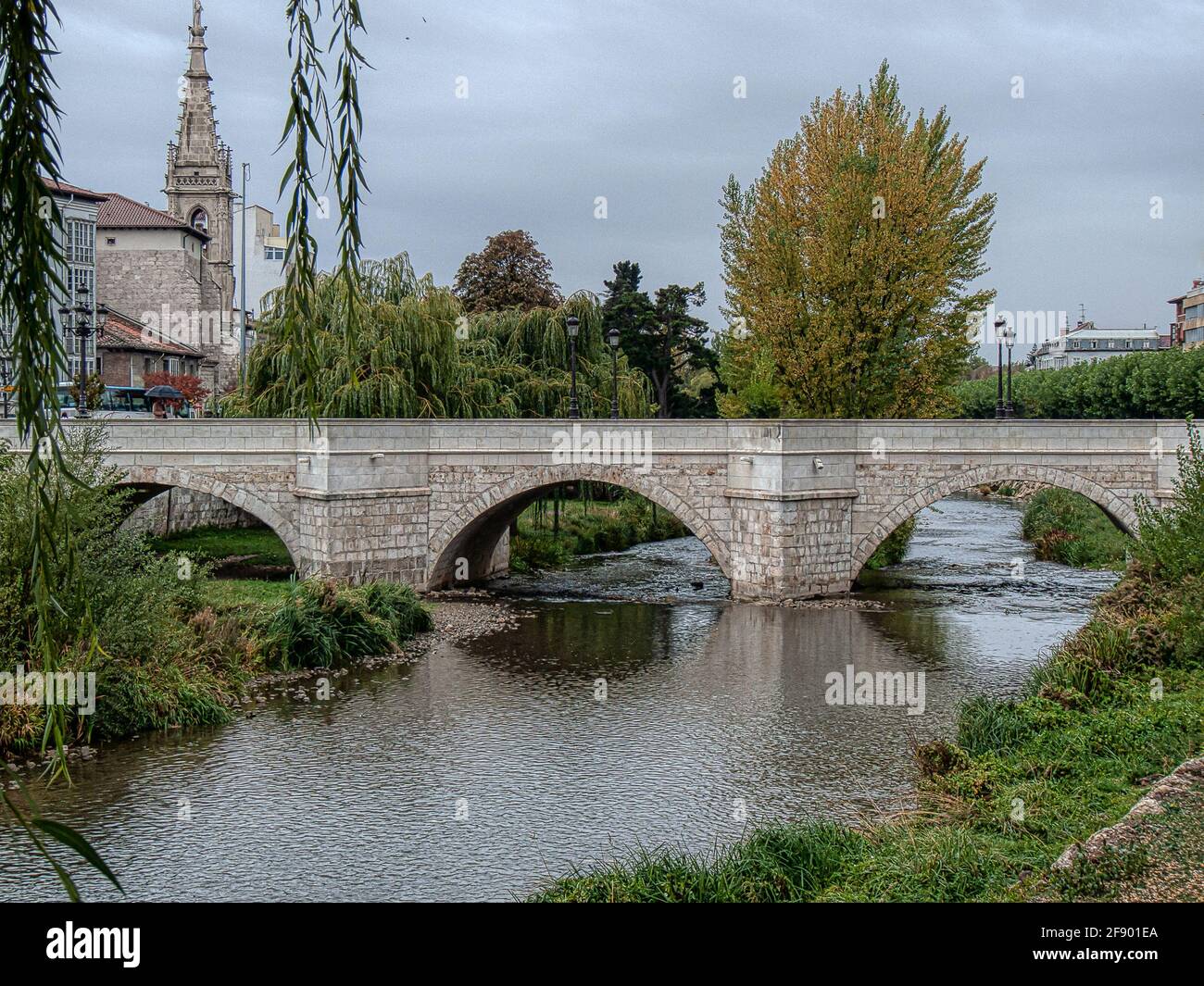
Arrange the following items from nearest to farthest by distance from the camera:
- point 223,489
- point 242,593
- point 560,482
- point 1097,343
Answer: point 242,593 → point 223,489 → point 560,482 → point 1097,343

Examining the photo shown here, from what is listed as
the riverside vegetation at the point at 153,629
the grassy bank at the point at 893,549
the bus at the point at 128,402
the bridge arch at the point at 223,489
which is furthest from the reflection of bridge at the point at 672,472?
the bus at the point at 128,402

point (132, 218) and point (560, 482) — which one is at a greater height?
point (132, 218)

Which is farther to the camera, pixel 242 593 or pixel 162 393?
pixel 162 393

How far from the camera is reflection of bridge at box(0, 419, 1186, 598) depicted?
2528 cm

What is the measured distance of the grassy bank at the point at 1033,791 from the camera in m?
9.03

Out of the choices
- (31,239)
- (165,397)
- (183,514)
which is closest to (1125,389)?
(183,514)

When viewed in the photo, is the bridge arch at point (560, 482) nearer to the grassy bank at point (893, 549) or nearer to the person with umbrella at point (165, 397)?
the grassy bank at point (893, 549)

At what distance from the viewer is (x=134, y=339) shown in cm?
4988

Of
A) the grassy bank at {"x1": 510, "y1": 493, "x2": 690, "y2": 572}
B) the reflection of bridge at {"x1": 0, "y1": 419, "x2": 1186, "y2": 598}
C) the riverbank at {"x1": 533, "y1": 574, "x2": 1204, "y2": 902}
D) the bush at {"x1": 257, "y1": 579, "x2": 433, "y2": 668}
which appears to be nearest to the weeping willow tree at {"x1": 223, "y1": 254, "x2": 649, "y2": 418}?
the reflection of bridge at {"x1": 0, "y1": 419, "x2": 1186, "y2": 598}

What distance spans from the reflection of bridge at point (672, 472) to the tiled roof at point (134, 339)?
2374 cm

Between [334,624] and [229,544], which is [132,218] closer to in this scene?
[229,544]

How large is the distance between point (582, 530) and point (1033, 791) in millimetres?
23985
